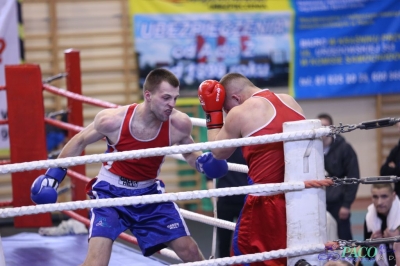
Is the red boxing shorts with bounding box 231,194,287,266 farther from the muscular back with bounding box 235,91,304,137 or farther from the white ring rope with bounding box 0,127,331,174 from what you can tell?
the white ring rope with bounding box 0,127,331,174

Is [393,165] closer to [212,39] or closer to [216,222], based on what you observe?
[216,222]

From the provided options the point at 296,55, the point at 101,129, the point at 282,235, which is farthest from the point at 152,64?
the point at 282,235

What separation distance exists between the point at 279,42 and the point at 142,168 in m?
5.31

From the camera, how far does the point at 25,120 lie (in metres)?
4.82

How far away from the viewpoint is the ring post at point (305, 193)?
2.55 metres

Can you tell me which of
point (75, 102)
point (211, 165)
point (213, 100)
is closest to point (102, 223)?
point (211, 165)

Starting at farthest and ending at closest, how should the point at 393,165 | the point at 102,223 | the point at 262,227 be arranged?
the point at 393,165
the point at 102,223
the point at 262,227

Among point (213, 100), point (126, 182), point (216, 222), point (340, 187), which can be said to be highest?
point (213, 100)

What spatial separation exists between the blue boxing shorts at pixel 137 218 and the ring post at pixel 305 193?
3.17 feet

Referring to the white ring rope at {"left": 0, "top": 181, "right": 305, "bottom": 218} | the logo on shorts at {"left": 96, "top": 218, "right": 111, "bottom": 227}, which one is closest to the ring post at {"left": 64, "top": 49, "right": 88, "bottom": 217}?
the logo on shorts at {"left": 96, "top": 218, "right": 111, "bottom": 227}

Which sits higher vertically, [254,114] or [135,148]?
[254,114]

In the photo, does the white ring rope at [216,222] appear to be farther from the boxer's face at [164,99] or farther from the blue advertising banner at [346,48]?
the blue advertising banner at [346,48]

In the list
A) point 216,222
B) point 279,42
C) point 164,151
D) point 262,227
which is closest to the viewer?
point 164,151

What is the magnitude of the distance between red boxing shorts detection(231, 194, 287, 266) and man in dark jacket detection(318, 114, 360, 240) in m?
2.93
